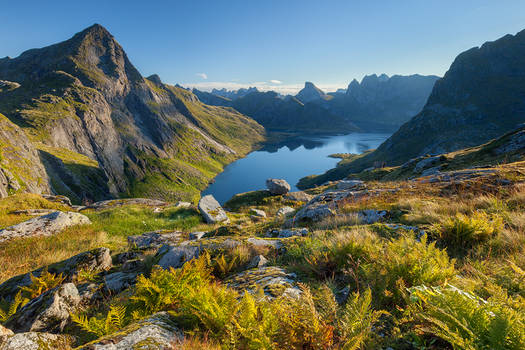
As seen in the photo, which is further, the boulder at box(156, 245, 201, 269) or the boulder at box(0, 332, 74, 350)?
the boulder at box(156, 245, 201, 269)

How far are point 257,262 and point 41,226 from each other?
11.4 metres

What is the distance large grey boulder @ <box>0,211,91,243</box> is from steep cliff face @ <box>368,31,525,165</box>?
14809 centimetres

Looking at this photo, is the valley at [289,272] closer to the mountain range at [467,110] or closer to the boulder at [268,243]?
the boulder at [268,243]

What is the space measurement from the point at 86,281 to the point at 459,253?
8734 millimetres

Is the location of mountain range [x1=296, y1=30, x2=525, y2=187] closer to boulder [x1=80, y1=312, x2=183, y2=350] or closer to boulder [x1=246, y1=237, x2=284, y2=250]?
boulder [x1=246, y1=237, x2=284, y2=250]

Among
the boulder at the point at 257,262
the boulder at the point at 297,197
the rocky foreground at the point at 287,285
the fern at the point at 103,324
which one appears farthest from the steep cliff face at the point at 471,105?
the fern at the point at 103,324

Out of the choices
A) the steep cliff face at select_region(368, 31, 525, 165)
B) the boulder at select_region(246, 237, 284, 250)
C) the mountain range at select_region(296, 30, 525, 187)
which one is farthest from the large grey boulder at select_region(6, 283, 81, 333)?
the steep cliff face at select_region(368, 31, 525, 165)

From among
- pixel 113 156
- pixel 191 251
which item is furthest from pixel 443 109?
pixel 113 156

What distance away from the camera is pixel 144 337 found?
7.72ft

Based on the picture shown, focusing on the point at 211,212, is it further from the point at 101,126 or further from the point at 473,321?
the point at 101,126

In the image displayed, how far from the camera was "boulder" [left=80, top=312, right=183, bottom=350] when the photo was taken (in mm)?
2189

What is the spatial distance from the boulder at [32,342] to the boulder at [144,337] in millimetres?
822

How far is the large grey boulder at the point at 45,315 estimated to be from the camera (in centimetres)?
337

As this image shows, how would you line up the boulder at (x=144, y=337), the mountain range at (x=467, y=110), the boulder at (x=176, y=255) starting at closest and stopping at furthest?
the boulder at (x=144, y=337)
the boulder at (x=176, y=255)
the mountain range at (x=467, y=110)
